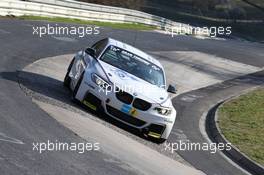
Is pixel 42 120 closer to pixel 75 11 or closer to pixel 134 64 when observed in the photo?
pixel 134 64

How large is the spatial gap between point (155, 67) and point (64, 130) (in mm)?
4098

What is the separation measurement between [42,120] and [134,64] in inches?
140

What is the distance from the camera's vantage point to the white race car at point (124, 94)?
1143 centimetres

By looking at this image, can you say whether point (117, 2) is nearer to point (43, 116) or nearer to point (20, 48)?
point (20, 48)

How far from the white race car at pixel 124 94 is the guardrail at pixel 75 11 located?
1412cm

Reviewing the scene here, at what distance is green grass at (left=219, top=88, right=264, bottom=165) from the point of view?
44.7 feet

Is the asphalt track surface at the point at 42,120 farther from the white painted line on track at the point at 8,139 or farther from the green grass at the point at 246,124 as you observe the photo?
the green grass at the point at 246,124

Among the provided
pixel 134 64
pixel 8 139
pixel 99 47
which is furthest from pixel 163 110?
pixel 8 139

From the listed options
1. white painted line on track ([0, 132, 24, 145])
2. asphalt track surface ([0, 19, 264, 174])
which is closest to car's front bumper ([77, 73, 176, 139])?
asphalt track surface ([0, 19, 264, 174])

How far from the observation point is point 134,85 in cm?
1170

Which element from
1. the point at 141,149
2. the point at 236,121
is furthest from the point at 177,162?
the point at 236,121

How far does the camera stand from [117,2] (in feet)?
168

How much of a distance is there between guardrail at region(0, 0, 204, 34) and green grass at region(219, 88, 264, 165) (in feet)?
37.5

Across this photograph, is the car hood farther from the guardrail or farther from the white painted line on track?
the guardrail
